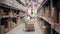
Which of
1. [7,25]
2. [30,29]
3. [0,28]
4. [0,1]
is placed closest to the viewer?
[0,1]

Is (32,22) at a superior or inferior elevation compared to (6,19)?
inferior

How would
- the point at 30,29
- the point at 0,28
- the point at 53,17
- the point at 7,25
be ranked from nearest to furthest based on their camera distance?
the point at 53,17
the point at 0,28
the point at 7,25
the point at 30,29

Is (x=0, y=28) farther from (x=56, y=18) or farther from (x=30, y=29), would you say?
(x=30, y=29)

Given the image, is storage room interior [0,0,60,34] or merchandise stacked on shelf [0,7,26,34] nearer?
storage room interior [0,0,60,34]

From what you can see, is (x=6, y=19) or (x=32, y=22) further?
(x=32, y=22)

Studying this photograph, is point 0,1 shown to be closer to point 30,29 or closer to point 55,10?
point 55,10

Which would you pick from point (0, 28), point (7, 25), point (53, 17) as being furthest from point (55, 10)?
point (7, 25)

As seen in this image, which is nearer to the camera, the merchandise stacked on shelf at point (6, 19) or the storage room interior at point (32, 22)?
the storage room interior at point (32, 22)

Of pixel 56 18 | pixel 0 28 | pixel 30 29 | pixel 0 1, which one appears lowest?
pixel 30 29

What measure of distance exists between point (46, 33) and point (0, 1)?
1.55m

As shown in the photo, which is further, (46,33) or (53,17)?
(46,33)

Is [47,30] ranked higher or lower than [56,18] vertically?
lower

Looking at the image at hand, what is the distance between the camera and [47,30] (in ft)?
12.8

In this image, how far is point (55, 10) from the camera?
2.75 m
